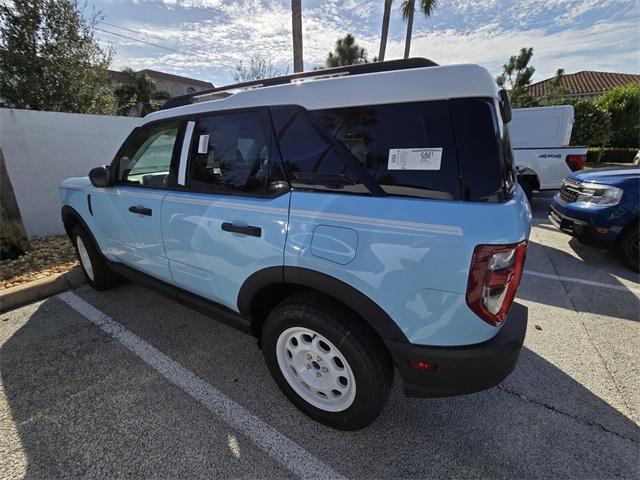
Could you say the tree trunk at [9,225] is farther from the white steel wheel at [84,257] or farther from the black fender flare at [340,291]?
the black fender flare at [340,291]

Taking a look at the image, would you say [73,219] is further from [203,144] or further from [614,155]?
[614,155]

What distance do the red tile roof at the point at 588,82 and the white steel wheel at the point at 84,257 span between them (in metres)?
41.1

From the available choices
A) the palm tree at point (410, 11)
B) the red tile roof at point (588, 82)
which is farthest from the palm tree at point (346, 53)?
the red tile roof at point (588, 82)

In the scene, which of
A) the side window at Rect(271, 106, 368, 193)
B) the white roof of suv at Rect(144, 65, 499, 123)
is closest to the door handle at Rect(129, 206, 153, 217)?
the white roof of suv at Rect(144, 65, 499, 123)

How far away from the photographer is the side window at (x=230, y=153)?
6.59 ft

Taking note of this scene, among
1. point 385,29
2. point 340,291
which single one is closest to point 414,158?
point 340,291

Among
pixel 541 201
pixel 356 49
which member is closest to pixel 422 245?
pixel 541 201

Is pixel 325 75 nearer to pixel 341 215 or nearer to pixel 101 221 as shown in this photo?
pixel 341 215

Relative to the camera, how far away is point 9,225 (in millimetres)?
4312

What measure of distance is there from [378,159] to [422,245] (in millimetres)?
476

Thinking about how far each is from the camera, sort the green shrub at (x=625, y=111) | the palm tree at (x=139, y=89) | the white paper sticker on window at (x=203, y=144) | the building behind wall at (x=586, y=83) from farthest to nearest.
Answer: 1. the building behind wall at (x=586, y=83)
2. the palm tree at (x=139, y=89)
3. the green shrub at (x=625, y=111)
4. the white paper sticker on window at (x=203, y=144)

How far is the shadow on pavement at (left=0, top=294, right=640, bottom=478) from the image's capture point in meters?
1.78

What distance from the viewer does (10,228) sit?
4.32 metres

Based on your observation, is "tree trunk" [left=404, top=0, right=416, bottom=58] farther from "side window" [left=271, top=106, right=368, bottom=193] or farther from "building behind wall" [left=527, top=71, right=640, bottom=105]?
"building behind wall" [left=527, top=71, right=640, bottom=105]
